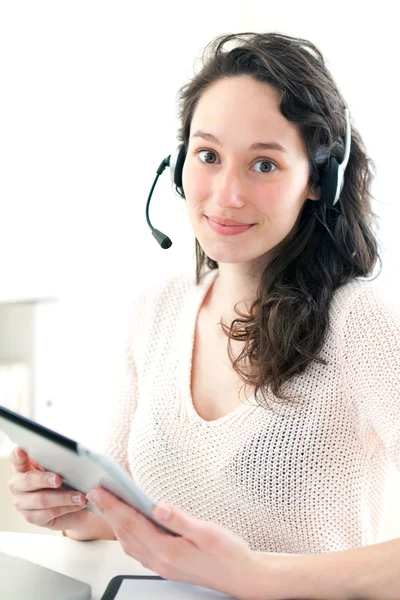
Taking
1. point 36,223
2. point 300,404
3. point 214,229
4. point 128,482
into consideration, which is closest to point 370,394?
point 300,404

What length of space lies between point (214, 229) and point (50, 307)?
1.28 m

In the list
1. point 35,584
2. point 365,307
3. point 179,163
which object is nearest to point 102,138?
point 179,163

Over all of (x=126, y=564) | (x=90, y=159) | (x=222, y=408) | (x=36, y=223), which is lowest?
(x=126, y=564)

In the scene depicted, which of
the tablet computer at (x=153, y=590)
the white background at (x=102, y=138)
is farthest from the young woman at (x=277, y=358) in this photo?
the white background at (x=102, y=138)

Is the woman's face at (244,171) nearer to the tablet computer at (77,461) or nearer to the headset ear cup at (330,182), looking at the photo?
the headset ear cup at (330,182)

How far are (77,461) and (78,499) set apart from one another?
26cm

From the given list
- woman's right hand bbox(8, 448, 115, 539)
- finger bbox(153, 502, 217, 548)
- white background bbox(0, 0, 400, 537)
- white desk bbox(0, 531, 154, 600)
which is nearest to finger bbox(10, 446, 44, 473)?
woman's right hand bbox(8, 448, 115, 539)

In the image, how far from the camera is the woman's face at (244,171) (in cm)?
116

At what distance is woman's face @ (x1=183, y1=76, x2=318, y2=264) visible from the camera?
3.80ft

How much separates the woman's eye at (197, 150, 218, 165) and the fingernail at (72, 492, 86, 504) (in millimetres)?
567

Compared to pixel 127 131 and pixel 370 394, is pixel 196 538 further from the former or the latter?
pixel 127 131

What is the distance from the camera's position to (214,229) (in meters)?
1.20

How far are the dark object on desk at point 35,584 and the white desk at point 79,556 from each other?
27 millimetres

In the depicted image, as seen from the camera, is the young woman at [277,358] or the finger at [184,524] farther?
the young woman at [277,358]
